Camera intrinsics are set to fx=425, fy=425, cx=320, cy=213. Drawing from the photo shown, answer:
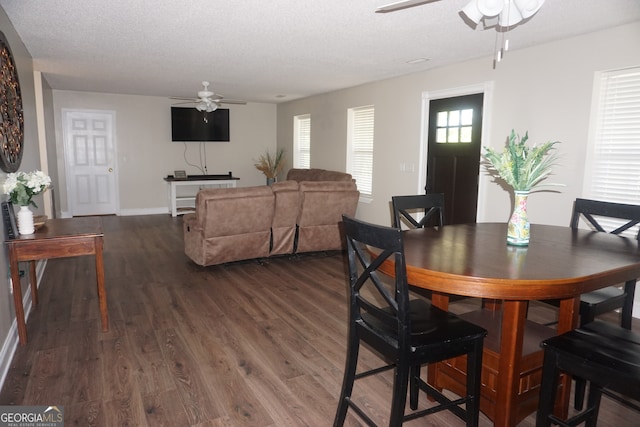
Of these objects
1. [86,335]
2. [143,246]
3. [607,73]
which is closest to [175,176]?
[143,246]

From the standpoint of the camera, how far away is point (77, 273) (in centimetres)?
462

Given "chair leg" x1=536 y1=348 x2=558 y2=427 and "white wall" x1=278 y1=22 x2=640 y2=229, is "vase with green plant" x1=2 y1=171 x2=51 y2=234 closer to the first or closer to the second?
"chair leg" x1=536 y1=348 x2=558 y2=427

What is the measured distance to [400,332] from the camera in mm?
1664

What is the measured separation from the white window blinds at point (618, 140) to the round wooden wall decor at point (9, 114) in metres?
4.61

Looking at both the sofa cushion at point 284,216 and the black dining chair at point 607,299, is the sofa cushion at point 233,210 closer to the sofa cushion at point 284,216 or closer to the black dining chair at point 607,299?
the sofa cushion at point 284,216

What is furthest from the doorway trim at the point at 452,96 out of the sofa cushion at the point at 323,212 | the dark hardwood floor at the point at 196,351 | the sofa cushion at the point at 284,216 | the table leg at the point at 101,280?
the table leg at the point at 101,280

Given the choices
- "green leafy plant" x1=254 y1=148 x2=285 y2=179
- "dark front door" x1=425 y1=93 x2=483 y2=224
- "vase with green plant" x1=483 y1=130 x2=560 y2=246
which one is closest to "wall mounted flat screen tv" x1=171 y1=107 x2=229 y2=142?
"green leafy plant" x1=254 y1=148 x2=285 y2=179

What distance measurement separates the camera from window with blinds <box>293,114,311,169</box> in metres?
8.60

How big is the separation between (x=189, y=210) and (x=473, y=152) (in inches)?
230

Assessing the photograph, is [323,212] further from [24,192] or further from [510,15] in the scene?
[510,15]

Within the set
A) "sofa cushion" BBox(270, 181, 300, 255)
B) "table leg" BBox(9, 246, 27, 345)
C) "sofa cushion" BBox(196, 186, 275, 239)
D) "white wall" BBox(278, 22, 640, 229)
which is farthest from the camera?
"sofa cushion" BBox(270, 181, 300, 255)

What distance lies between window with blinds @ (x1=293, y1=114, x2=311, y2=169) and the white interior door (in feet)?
11.8

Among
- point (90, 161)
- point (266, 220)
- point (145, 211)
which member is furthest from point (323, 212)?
point (90, 161)

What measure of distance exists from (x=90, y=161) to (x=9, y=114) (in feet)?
18.1
